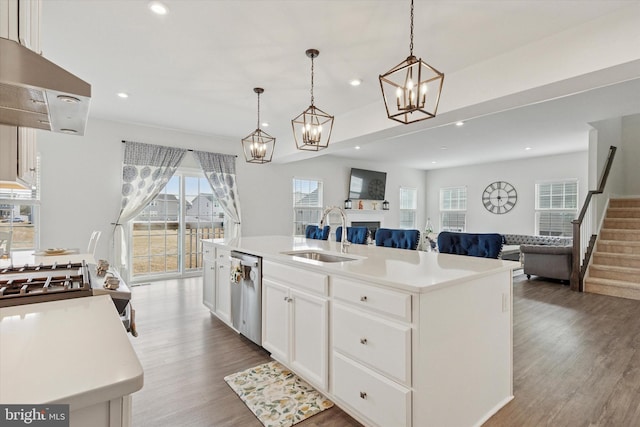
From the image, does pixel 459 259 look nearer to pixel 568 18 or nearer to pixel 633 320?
pixel 568 18

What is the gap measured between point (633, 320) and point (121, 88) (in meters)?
6.76

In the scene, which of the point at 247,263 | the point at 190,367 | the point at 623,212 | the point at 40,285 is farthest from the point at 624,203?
the point at 40,285

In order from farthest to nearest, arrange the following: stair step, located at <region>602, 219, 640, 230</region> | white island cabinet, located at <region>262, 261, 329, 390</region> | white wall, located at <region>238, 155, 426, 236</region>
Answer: white wall, located at <region>238, 155, 426, 236</region> < stair step, located at <region>602, 219, 640, 230</region> < white island cabinet, located at <region>262, 261, 329, 390</region>

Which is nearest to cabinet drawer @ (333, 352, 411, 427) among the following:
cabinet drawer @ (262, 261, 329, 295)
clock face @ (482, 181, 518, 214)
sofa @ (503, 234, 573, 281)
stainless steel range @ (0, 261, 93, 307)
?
cabinet drawer @ (262, 261, 329, 295)

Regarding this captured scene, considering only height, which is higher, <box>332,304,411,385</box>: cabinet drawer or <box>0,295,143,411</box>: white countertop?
<box>0,295,143,411</box>: white countertop

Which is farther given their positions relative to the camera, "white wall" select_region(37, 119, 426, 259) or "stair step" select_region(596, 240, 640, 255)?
"stair step" select_region(596, 240, 640, 255)

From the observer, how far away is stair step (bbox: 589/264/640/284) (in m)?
4.92

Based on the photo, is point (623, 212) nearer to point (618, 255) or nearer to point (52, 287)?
point (618, 255)

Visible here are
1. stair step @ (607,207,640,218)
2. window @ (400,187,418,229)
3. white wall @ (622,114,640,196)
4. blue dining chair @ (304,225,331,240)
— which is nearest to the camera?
blue dining chair @ (304,225,331,240)

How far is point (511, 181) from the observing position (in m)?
8.77

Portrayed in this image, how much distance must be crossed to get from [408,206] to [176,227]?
715 centimetres

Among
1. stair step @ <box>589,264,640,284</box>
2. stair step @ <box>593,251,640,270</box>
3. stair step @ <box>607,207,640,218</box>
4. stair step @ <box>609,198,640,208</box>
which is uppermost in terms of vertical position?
stair step @ <box>609,198,640,208</box>

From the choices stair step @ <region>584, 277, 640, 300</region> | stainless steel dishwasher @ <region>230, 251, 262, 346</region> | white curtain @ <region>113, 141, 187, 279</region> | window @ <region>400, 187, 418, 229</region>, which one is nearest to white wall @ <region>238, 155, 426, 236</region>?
white curtain @ <region>113, 141, 187, 279</region>

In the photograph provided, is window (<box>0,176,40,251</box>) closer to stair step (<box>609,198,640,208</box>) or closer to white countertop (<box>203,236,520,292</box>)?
white countertop (<box>203,236,520,292</box>)
